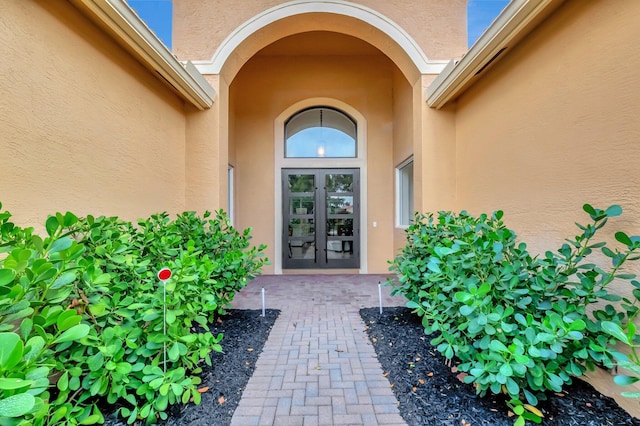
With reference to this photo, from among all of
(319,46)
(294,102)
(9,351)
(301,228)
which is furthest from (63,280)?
(319,46)

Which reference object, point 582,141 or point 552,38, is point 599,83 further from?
point 552,38

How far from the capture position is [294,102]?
23.6 feet

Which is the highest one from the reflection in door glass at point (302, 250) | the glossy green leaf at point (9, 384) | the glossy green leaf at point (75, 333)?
the glossy green leaf at point (75, 333)

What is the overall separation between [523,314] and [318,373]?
1797mm

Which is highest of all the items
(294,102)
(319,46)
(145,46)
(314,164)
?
(319,46)

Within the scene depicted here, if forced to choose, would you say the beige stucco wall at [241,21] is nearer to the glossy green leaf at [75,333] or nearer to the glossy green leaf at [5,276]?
the glossy green leaf at [5,276]

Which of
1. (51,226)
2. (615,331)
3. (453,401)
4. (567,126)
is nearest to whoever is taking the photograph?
(615,331)

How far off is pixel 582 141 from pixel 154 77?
4.90 m

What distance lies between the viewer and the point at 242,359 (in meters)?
2.87

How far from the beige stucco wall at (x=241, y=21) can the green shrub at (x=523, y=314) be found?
386 cm

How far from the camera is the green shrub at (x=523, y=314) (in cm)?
180

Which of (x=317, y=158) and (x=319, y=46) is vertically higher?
(x=319, y=46)

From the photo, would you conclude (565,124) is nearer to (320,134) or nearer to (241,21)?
(241,21)

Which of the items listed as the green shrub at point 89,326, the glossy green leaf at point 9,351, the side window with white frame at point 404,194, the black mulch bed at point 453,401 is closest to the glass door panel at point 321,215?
the side window with white frame at point 404,194
